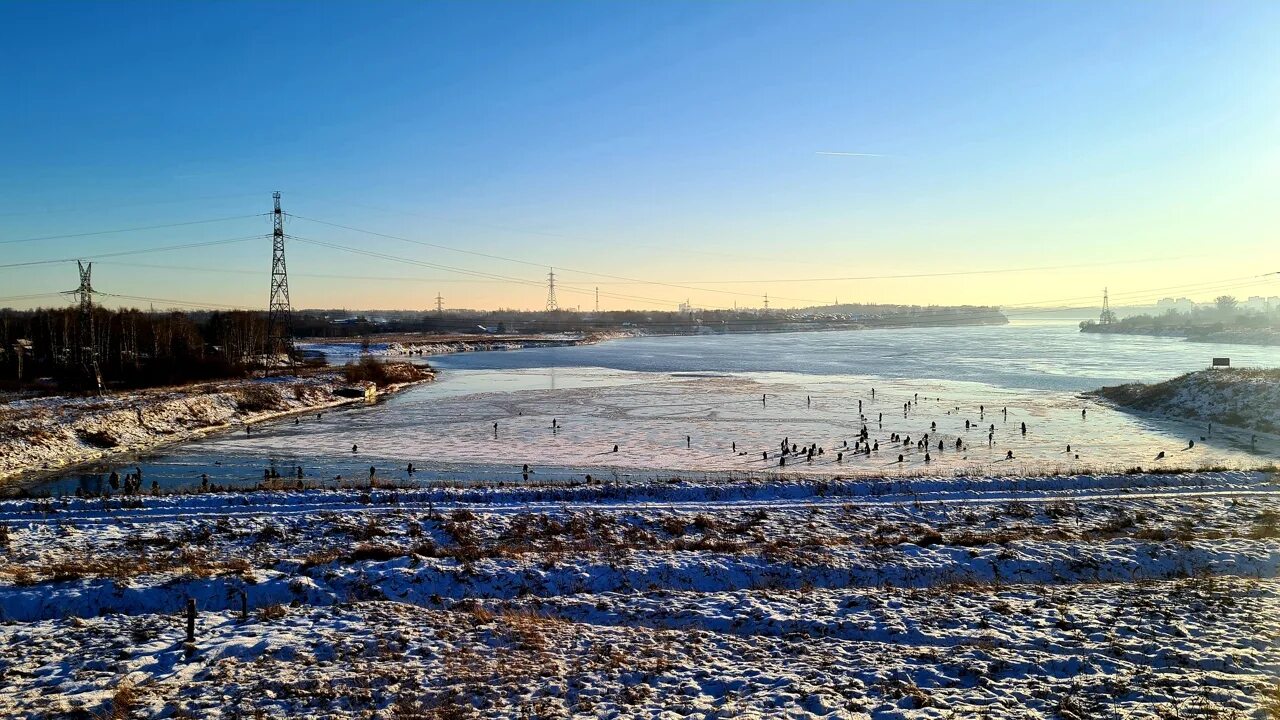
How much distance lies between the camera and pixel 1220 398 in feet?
128

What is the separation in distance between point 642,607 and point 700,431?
77.2 ft

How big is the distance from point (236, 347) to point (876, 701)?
6943cm

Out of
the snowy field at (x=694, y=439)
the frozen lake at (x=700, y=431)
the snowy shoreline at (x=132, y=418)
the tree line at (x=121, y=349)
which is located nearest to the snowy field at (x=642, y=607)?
the snowy field at (x=694, y=439)

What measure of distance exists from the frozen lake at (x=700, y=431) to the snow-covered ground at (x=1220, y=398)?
2181mm

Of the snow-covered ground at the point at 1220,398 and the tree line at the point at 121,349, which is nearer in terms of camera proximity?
the snow-covered ground at the point at 1220,398

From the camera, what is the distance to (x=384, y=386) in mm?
56625

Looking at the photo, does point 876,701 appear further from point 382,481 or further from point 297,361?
point 297,361

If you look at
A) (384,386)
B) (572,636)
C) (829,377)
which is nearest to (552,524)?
(572,636)

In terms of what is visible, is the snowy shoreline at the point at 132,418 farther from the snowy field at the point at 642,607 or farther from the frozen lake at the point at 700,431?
the snowy field at the point at 642,607

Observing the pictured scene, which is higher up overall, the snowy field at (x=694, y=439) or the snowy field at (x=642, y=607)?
the snowy field at (x=642, y=607)

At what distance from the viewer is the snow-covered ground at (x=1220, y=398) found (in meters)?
35.6

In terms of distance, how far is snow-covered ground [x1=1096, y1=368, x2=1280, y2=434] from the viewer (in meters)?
35.6

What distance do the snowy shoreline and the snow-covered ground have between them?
165 ft

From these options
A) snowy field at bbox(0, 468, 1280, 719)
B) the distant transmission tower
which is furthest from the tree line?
snowy field at bbox(0, 468, 1280, 719)
